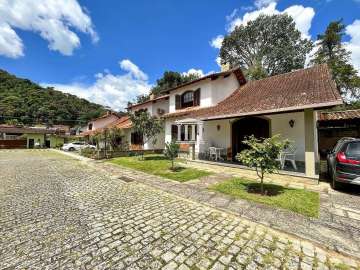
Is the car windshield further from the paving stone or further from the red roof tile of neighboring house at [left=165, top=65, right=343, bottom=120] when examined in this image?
the paving stone

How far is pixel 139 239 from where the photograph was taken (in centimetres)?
343

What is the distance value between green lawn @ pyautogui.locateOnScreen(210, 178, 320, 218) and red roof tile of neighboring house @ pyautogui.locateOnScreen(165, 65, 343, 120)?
11.0 feet

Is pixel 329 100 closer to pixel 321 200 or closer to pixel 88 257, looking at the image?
pixel 321 200

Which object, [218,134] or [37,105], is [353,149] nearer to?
[218,134]

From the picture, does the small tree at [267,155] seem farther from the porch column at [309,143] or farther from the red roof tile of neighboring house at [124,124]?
the red roof tile of neighboring house at [124,124]

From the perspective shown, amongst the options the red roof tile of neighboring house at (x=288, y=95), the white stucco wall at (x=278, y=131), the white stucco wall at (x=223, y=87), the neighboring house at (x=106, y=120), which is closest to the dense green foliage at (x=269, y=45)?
the white stucco wall at (x=223, y=87)

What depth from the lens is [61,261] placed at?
280 centimetres

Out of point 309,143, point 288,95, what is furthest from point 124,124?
point 309,143

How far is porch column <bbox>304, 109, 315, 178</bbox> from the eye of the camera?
720 centimetres

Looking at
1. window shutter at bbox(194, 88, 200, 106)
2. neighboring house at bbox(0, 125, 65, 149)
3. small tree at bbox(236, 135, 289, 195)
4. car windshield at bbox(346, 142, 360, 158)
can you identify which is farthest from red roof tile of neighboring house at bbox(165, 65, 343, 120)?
neighboring house at bbox(0, 125, 65, 149)

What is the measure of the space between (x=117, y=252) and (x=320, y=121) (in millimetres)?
14975

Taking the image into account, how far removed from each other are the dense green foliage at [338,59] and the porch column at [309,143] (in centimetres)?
1985

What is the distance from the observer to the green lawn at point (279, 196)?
4.86 meters

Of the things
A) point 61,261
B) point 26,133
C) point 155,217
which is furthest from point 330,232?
point 26,133
